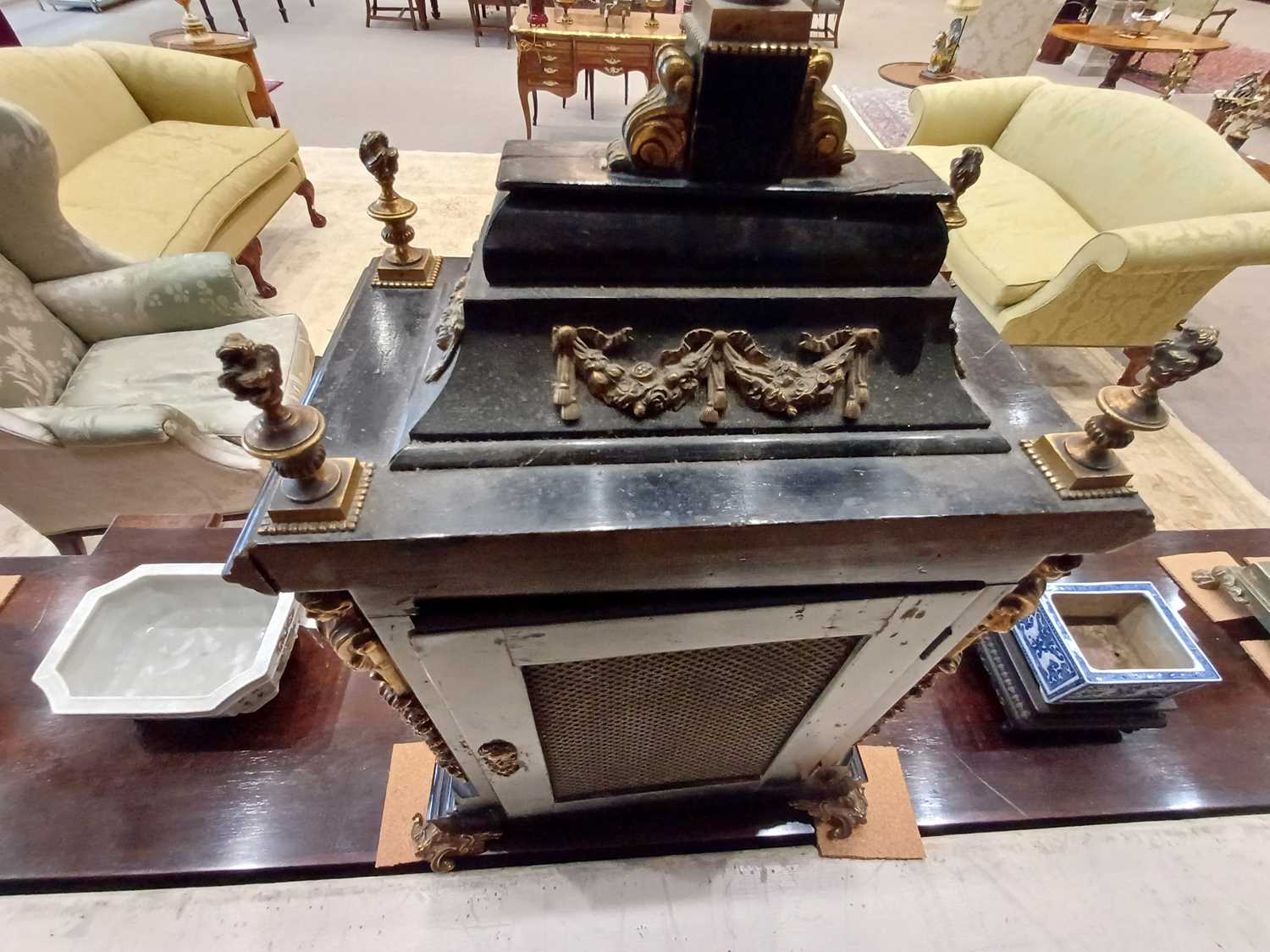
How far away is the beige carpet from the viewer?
2.23 metres

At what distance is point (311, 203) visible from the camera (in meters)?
3.29

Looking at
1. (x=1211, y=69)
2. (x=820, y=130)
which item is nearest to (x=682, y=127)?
(x=820, y=130)

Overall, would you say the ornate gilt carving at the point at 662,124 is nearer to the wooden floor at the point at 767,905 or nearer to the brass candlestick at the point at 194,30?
the wooden floor at the point at 767,905

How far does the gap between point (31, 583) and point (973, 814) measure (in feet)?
7.13

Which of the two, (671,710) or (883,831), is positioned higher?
(671,710)

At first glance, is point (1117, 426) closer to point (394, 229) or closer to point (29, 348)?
point (394, 229)

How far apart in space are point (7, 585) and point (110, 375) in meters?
0.64

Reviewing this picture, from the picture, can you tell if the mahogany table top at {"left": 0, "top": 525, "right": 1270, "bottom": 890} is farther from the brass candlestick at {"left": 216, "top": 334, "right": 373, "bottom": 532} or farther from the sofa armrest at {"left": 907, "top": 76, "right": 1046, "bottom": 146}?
the sofa armrest at {"left": 907, "top": 76, "right": 1046, "bottom": 146}

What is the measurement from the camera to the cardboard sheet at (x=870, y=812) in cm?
126

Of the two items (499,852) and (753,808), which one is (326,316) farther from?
(753,808)

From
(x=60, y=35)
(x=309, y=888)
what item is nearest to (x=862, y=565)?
(x=309, y=888)

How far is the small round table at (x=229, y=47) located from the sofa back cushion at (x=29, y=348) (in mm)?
1936

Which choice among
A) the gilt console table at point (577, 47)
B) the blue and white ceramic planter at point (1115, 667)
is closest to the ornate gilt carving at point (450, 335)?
the blue and white ceramic planter at point (1115, 667)

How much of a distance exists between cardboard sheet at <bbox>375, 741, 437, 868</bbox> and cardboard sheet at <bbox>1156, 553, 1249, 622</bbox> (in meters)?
1.86
